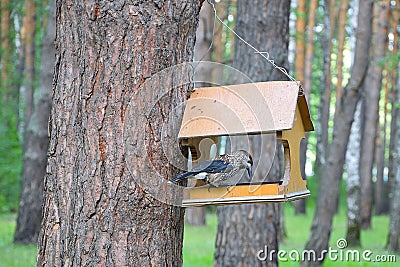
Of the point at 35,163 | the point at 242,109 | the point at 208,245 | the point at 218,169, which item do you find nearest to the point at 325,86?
the point at 208,245

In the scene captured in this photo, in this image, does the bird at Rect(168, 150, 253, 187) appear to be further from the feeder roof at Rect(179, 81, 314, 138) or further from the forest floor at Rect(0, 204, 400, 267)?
the forest floor at Rect(0, 204, 400, 267)

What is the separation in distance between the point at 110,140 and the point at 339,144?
8159mm

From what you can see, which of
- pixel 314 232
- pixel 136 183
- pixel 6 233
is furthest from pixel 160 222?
pixel 6 233

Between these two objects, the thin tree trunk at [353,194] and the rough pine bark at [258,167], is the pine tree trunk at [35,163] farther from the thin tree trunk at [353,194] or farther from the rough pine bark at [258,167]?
the thin tree trunk at [353,194]

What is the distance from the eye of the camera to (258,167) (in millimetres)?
7453

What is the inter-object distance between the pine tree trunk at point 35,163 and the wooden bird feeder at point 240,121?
8.07m

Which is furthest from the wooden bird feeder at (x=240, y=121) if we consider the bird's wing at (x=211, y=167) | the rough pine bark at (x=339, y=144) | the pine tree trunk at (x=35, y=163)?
the pine tree trunk at (x=35, y=163)

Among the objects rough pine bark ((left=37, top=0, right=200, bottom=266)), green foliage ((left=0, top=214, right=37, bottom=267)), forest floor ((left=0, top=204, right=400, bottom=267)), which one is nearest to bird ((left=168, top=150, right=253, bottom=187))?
rough pine bark ((left=37, top=0, right=200, bottom=266))

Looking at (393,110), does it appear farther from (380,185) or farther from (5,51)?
→ (5,51)

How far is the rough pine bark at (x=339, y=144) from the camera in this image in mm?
10695

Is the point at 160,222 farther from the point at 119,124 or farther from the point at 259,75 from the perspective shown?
the point at 259,75

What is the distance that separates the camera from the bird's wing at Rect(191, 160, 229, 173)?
3.61 meters

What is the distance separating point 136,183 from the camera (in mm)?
3342

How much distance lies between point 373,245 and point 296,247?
6.55 feet
